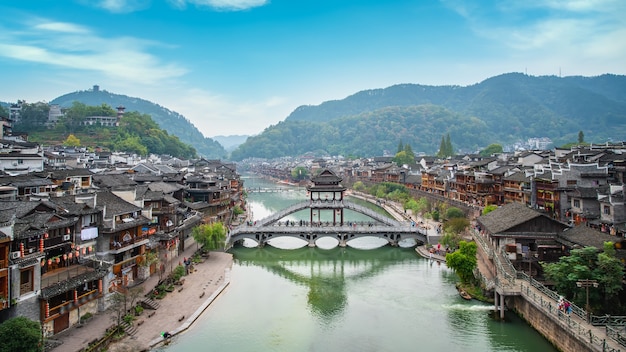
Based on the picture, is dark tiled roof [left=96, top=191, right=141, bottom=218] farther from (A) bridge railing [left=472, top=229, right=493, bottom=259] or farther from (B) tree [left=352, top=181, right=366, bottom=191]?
(B) tree [left=352, top=181, right=366, bottom=191]

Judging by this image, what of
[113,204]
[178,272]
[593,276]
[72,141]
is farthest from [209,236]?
[72,141]

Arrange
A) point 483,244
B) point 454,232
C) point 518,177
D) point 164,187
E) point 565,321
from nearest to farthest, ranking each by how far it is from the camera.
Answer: point 565,321 → point 483,244 → point 454,232 → point 164,187 → point 518,177

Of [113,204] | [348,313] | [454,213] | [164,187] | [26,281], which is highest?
[164,187]

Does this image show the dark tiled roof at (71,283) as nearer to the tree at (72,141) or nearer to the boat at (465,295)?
the boat at (465,295)

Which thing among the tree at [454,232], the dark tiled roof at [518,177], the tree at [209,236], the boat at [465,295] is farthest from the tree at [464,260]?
the tree at [209,236]

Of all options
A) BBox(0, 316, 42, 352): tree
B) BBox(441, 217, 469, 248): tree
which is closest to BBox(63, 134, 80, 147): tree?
BBox(441, 217, 469, 248): tree

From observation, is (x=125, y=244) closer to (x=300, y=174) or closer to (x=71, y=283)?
(x=71, y=283)

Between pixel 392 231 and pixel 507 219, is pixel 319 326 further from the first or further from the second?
pixel 392 231
